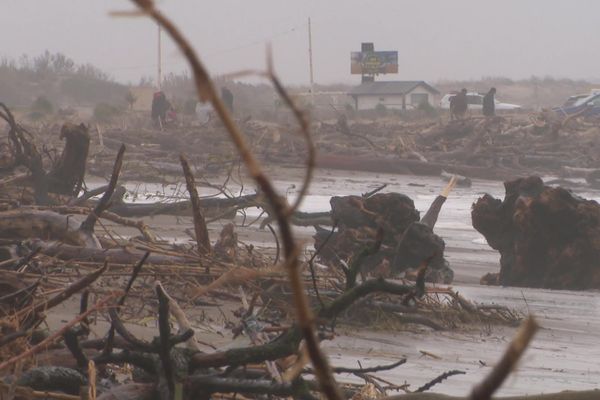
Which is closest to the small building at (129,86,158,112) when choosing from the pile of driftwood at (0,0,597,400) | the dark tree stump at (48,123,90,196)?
the dark tree stump at (48,123,90,196)

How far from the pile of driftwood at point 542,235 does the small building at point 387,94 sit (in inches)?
2074

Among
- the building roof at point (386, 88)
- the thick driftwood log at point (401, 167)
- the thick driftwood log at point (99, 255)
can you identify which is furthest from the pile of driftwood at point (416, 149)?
the building roof at point (386, 88)

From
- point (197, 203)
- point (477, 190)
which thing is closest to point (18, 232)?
point (197, 203)

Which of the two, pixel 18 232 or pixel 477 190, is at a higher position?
pixel 18 232

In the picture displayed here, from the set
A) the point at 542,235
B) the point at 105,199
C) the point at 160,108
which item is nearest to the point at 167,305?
the point at 105,199

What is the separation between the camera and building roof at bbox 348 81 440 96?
211ft

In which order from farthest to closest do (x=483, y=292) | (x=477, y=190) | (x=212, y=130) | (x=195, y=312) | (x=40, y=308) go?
(x=212, y=130) → (x=477, y=190) → (x=483, y=292) → (x=195, y=312) → (x=40, y=308)

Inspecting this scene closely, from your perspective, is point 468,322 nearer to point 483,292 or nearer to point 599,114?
point 483,292

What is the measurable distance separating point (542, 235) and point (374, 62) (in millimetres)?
66561

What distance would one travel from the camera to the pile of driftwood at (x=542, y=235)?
702 centimetres

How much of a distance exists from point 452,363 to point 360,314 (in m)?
0.61

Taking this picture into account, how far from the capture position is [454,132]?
81.4 ft

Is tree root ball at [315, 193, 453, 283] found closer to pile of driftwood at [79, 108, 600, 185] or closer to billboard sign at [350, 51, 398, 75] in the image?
pile of driftwood at [79, 108, 600, 185]

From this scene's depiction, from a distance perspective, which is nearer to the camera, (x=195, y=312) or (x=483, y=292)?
(x=195, y=312)
